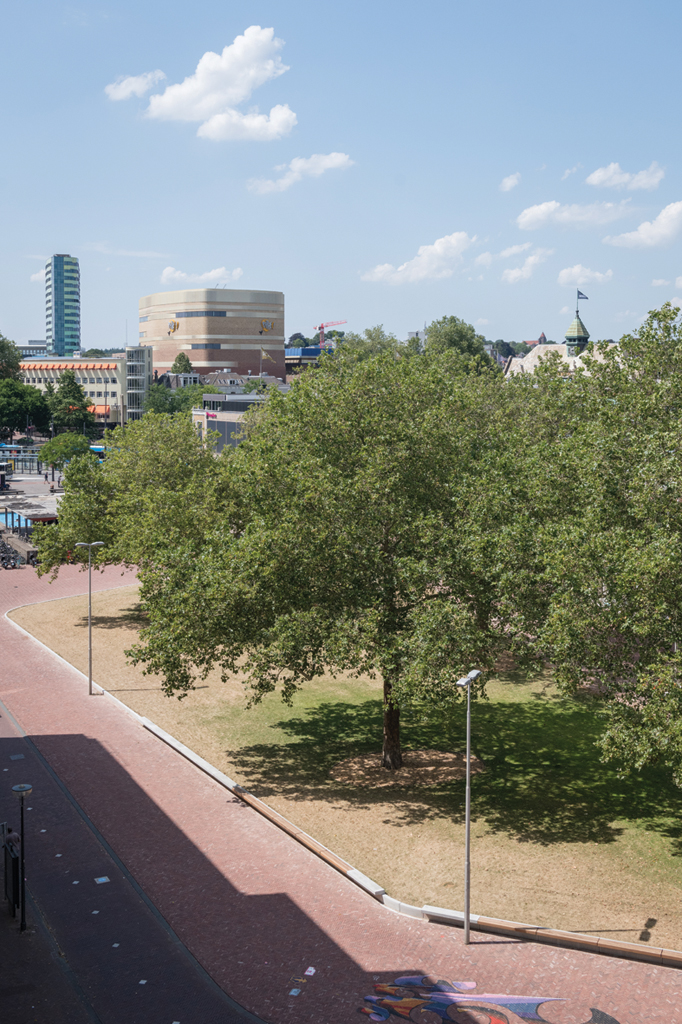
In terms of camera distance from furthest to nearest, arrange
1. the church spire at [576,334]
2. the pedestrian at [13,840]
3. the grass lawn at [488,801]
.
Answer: the church spire at [576,334], the grass lawn at [488,801], the pedestrian at [13,840]

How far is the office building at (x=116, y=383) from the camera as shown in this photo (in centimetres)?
16638

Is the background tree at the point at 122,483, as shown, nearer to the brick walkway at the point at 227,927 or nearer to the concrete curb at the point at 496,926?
the brick walkway at the point at 227,927

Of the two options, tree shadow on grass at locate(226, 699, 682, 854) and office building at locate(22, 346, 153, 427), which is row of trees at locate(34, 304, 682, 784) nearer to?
tree shadow on grass at locate(226, 699, 682, 854)

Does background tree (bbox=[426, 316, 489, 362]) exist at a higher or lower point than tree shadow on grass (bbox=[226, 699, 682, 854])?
higher

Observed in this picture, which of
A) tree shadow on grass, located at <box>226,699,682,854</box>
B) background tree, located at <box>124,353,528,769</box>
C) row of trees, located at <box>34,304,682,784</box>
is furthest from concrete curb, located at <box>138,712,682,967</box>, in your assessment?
background tree, located at <box>124,353,528,769</box>

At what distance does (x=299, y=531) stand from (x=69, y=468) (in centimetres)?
2650

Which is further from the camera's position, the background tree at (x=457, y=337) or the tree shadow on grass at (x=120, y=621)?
the background tree at (x=457, y=337)

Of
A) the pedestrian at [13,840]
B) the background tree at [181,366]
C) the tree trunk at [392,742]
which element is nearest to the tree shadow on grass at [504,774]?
the tree trunk at [392,742]

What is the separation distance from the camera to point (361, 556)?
23328 mm

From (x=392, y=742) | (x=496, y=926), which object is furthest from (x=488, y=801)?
(x=496, y=926)

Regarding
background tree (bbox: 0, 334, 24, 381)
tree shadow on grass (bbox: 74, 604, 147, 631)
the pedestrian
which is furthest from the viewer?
background tree (bbox: 0, 334, 24, 381)

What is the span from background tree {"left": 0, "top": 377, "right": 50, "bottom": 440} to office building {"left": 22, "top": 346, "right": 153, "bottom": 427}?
19.8 metres

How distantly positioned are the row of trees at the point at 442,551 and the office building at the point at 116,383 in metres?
145

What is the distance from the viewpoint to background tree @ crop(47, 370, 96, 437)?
454 feet
